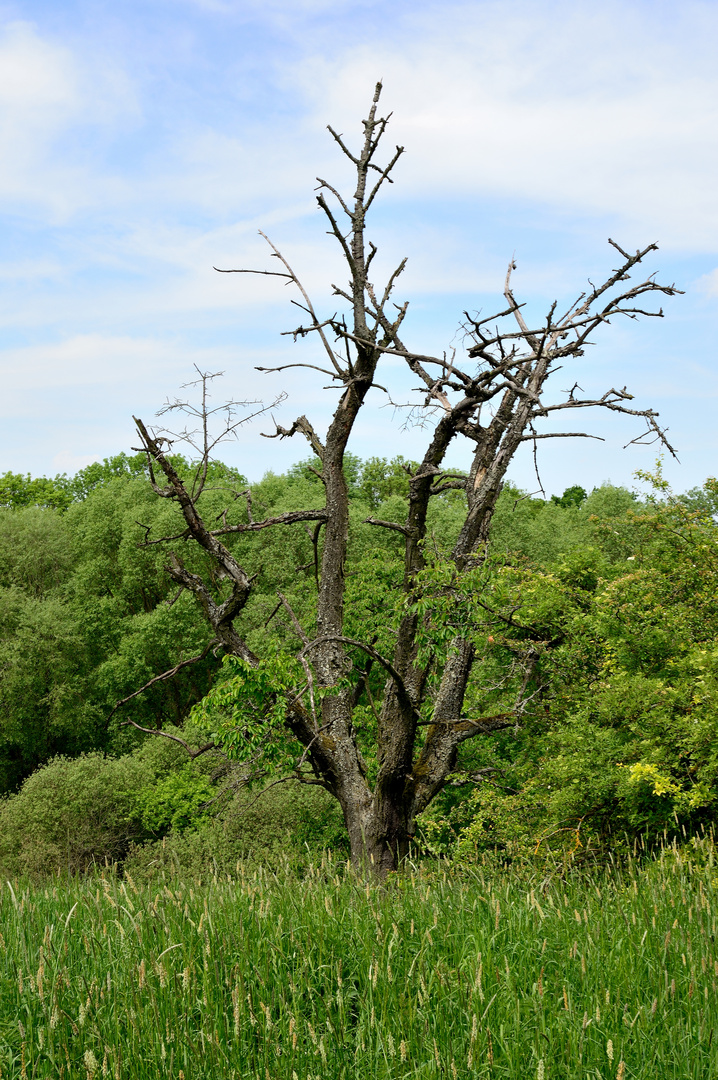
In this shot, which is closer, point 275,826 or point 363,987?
point 363,987

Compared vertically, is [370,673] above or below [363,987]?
below

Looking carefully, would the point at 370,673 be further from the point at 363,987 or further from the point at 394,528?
the point at 363,987

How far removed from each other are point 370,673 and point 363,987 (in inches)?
887

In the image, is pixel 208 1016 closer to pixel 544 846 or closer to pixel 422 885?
pixel 422 885

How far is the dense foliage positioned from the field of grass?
2859mm

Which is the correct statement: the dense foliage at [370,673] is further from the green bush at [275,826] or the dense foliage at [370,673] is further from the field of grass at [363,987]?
the field of grass at [363,987]

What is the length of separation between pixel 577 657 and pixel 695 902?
396 inches

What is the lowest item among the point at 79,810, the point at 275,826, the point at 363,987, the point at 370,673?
the point at 79,810

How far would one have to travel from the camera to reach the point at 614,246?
533 inches

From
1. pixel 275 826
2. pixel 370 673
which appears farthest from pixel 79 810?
pixel 370 673

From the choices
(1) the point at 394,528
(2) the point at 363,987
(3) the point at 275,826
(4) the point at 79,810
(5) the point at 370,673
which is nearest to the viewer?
(2) the point at 363,987

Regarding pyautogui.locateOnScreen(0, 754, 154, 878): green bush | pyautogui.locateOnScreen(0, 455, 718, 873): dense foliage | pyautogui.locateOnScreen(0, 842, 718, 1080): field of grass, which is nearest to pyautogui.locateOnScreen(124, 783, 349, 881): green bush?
pyautogui.locateOnScreen(0, 455, 718, 873): dense foliage

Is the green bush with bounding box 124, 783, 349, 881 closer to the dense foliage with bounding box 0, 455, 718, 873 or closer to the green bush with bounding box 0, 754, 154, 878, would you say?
the dense foliage with bounding box 0, 455, 718, 873

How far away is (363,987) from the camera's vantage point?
3816mm
